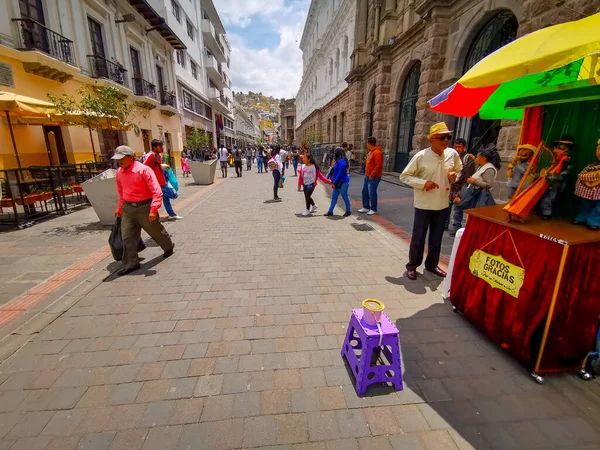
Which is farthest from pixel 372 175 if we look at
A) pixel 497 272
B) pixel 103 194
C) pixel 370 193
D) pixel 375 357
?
pixel 103 194

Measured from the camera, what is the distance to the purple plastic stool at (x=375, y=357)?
2158 millimetres

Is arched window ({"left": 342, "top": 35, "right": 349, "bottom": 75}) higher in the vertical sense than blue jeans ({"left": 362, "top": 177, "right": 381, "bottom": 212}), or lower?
higher

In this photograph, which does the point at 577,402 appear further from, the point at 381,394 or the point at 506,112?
the point at 506,112

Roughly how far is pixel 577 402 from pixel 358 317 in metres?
1.70

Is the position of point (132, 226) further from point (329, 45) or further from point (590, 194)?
point (329, 45)

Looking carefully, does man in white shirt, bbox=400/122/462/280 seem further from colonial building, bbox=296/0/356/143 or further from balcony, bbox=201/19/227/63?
balcony, bbox=201/19/227/63

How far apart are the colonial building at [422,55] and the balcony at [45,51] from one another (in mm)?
13307

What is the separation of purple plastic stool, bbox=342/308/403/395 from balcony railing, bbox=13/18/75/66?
1365 cm

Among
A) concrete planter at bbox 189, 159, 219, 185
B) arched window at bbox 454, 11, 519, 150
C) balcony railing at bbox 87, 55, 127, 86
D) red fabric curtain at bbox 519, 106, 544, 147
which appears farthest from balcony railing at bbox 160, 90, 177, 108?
red fabric curtain at bbox 519, 106, 544, 147

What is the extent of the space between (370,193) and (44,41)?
12.9 m

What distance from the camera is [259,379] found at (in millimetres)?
2340

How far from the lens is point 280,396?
218cm

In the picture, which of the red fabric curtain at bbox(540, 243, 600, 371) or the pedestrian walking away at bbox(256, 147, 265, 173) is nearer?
the red fabric curtain at bbox(540, 243, 600, 371)

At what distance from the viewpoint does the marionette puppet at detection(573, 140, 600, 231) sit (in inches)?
90.0
